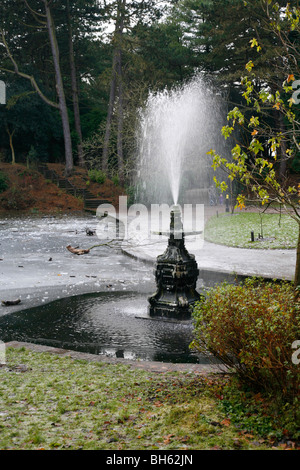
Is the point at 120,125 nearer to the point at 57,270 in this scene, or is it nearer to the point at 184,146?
the point at 184,146

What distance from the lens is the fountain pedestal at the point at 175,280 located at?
800 centimetres

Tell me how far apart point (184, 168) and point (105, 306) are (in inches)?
→ 1207

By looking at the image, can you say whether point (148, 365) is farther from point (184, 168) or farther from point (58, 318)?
point (184, 168)

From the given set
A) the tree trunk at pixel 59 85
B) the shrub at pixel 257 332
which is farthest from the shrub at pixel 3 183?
the shrub at pixel 257 332

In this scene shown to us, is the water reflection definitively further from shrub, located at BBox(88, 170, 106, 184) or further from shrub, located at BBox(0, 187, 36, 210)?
shrub, located at BBox(88, 170, 106, 184)

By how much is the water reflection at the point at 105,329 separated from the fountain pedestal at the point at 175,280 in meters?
0.24

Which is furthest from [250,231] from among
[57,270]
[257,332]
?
[257,332]

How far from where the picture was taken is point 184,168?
38562 mm

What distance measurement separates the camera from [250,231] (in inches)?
733

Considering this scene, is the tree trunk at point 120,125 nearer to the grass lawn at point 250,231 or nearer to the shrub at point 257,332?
the grass lawn at point 250,231

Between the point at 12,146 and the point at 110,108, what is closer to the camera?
the point at 110,108

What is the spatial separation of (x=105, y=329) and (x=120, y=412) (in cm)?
351

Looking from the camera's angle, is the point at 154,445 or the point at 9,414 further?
the point at 9,414
